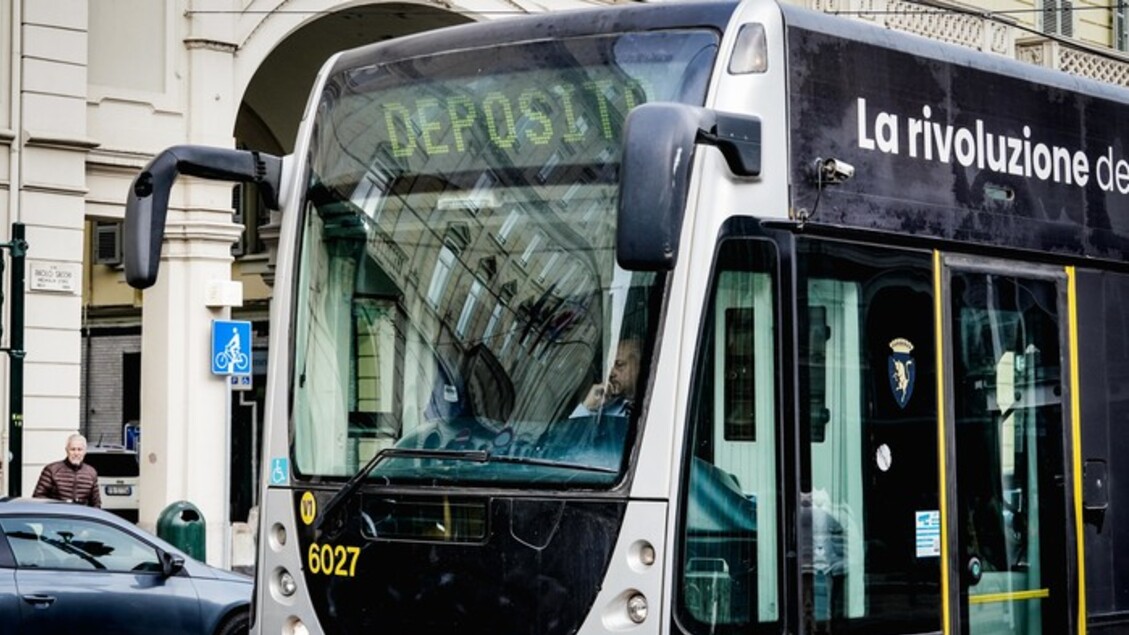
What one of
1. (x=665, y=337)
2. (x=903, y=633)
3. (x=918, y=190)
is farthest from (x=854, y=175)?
(x=903, y=633)

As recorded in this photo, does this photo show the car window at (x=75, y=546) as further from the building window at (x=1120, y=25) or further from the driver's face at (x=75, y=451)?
the building window at (x=1120, y=25)

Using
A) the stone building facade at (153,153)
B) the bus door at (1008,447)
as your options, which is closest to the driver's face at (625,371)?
the bus door at (1008,447)

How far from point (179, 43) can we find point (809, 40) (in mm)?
14628

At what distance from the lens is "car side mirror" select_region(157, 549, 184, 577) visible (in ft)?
48.3

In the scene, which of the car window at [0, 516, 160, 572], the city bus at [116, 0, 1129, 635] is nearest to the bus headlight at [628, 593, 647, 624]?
the city bus at [116, 0, 1129, 635]

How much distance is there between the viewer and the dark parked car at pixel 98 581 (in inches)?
549

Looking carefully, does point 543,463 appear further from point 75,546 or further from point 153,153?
point 153,153

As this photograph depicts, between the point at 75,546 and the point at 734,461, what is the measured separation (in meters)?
8.00

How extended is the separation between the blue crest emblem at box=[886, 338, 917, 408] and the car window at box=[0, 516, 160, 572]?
302 inches

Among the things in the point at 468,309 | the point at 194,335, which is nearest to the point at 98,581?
the point at 468,309

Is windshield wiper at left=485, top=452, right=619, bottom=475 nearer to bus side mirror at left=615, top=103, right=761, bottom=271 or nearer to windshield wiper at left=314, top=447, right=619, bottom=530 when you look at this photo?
windshield wiper at left=314, top=447, right=619, bottom=530

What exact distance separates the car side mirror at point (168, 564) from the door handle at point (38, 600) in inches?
37.7

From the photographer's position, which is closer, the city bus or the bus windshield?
the city bus

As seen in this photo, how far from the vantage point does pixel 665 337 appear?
7.42 meters
